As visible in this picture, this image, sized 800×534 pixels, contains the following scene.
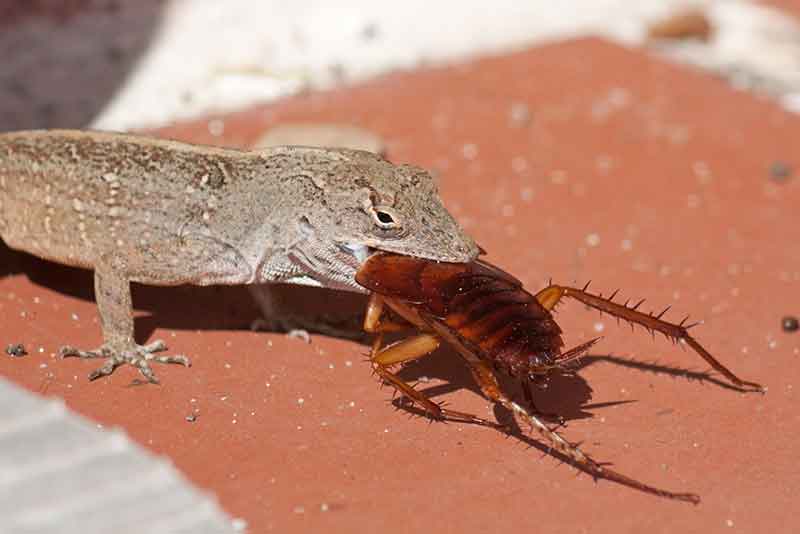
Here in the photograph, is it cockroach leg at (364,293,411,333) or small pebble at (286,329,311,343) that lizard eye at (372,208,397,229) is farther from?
small pebble at (286,329,311,343)

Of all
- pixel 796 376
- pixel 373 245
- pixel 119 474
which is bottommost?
pixel 796 376

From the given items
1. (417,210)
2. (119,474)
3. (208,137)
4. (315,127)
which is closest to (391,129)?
(315,127)

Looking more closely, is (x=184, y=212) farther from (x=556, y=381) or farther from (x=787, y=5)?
(x=787, y=5)

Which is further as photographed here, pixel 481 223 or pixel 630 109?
pixel 630 109

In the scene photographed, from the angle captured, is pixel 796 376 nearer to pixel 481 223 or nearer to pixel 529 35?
pixel 481 223

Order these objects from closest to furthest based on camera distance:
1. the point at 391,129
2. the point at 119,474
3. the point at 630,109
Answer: the point at 119,474, the point at 391,129, the point at 630,109

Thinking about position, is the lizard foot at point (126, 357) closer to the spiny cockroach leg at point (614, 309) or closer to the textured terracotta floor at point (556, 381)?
the textured terracotta floor at point (556, 381)

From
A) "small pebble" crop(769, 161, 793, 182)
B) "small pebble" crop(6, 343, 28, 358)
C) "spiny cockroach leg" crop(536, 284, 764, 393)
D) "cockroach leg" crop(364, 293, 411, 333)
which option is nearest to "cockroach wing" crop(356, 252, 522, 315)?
"cockroach leg" crop(364, 293, 411, 333)
